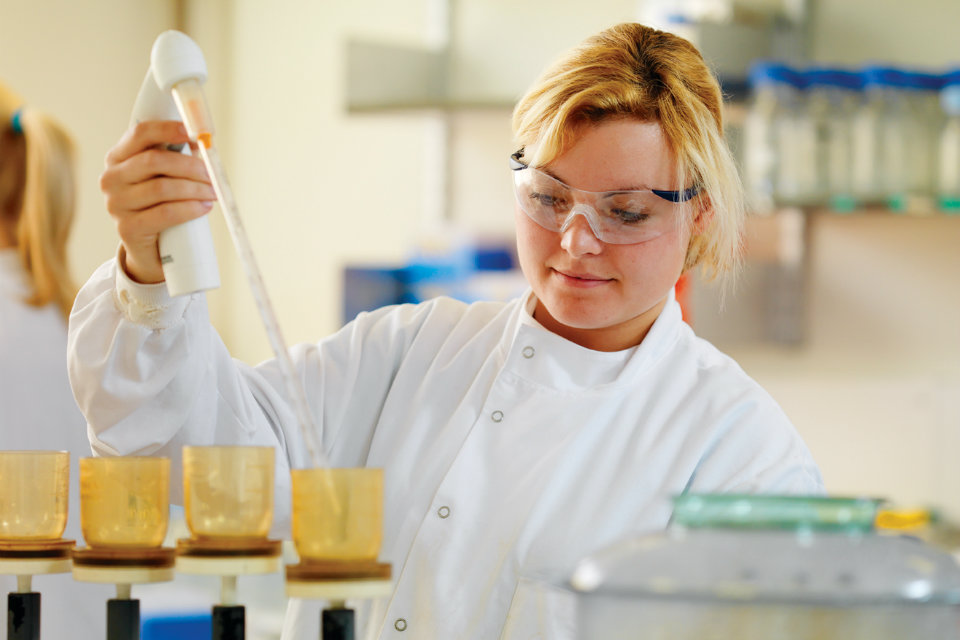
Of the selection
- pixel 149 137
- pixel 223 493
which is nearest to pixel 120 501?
pixel 223 493

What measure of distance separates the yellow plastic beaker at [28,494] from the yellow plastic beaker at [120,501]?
72 millimetres

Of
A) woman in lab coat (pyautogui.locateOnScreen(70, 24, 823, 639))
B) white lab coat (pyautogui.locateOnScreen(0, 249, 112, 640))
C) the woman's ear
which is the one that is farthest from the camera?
white lab coat (pyautogui.locateOnScreen(0, 249, 112, 640))

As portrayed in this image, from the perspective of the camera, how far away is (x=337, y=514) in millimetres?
918

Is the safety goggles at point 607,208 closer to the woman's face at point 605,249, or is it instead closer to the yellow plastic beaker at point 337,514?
the woman's face at point 605,249

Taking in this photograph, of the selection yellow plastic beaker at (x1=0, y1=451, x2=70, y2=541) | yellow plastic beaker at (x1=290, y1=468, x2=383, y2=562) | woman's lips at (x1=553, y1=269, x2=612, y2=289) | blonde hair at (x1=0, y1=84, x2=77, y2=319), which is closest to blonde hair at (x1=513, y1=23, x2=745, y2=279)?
woman's lips at (x1=553, y1=269, x2=612, y2=289)

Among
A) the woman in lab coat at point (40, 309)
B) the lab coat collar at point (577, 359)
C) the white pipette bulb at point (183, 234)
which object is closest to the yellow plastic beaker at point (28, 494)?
the white pipette bulb at point (183, 234)

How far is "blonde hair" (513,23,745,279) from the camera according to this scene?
51.4 inches

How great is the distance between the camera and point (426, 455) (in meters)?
1.40

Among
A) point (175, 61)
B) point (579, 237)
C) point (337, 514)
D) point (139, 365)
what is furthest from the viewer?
point (579, 237)

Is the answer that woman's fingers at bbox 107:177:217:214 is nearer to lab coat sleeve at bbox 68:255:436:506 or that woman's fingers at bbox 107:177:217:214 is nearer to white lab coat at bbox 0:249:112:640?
lab coat sleeve at bbox 68:255:436:506

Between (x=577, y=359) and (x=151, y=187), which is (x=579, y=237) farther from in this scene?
(x=151, y=187)

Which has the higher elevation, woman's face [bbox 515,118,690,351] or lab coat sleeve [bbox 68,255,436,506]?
woman's face [bbox 515,118,690,351]

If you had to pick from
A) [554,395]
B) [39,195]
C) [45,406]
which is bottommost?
[45,406]

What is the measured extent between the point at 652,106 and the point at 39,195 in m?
1.27
